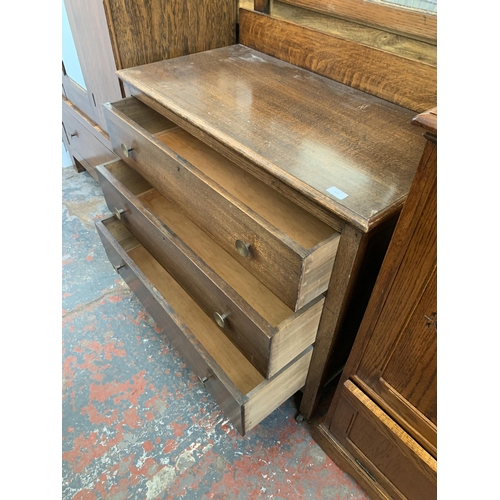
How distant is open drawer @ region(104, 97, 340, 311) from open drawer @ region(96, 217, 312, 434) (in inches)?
10.1

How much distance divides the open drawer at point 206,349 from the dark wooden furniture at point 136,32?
52 cm

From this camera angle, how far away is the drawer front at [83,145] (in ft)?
5.35

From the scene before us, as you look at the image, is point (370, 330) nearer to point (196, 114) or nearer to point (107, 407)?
point (196, 114)

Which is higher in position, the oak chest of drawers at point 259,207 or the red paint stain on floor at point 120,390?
the oak chest of drawers at point 259,207

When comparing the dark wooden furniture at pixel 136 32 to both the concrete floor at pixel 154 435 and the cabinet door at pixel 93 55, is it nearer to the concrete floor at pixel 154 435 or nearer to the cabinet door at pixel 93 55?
the cabinet door at pixel 93 55

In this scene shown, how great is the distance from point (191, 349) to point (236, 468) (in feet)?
Result: 1.22

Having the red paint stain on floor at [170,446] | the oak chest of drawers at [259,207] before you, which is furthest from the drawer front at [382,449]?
the red paint stain on floor at [170,446]

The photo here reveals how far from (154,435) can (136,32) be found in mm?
1194

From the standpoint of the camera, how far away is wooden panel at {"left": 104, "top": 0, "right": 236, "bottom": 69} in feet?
3.55

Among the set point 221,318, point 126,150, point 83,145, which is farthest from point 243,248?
point 83,145

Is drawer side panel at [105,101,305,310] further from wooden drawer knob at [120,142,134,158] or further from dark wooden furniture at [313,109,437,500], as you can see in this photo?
dark wooden furniture at [313,109,437,500]

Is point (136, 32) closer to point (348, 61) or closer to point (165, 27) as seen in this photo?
point (165, 27)

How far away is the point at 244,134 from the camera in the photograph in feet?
2.66

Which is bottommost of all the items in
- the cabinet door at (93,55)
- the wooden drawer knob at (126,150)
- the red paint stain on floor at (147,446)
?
the red paint stain on floor at (147,446)
